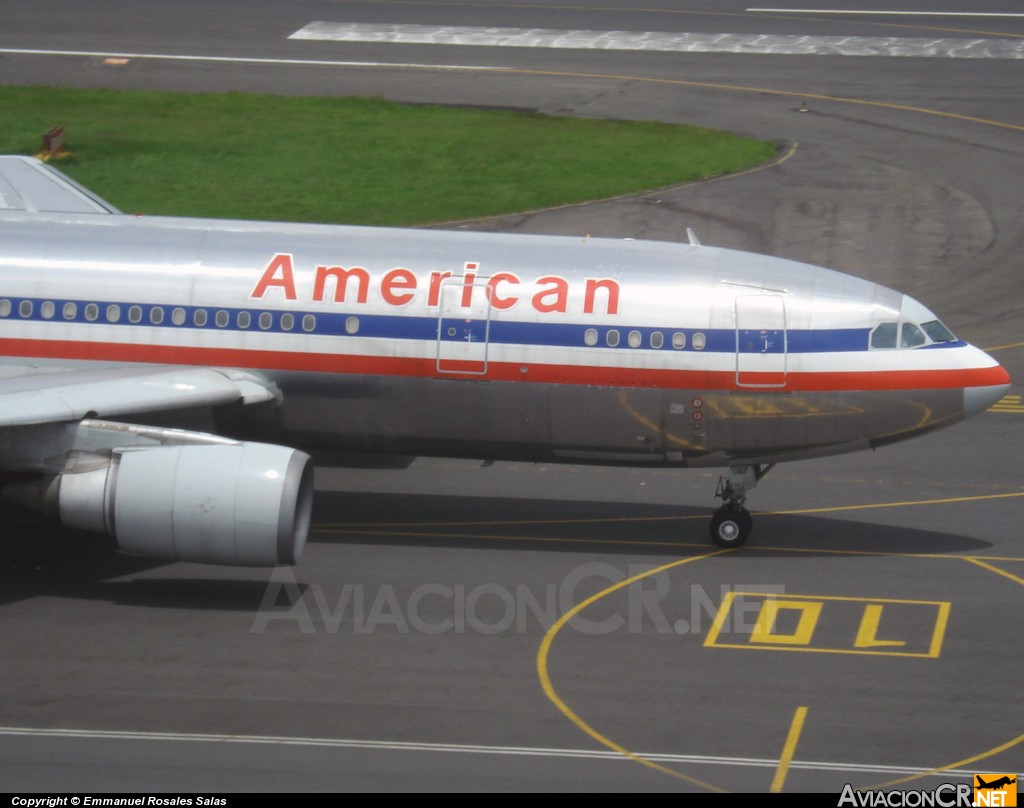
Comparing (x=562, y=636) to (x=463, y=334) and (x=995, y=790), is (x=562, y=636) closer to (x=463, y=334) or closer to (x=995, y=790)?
(x=463, y=334)

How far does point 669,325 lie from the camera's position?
25328 mm

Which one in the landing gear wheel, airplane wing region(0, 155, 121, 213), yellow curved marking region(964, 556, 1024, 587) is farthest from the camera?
airplane wing region(0, 155, 121, 213)

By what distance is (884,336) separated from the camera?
2541cm

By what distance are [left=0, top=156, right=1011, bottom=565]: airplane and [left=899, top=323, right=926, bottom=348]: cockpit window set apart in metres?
0.04

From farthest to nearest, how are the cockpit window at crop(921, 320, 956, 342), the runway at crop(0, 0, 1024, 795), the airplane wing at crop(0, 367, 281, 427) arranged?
the cockpit window at crop(921, 320, 956, 342) → the airplane wing at crop(0, 367, 281, 427) → the runway at crop(0, 0, 1024, 795)

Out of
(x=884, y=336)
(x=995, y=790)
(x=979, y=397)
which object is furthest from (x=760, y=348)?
(x=995, y=790)

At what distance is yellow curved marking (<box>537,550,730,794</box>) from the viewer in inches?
742

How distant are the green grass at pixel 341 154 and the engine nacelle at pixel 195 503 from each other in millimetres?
21565

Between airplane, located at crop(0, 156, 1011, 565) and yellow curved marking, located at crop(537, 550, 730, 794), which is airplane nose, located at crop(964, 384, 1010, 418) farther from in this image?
yellow curved marking, located at crop(537, 550, 730, 794)

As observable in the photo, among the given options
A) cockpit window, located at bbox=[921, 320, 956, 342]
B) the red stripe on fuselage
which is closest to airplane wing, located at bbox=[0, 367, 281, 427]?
the red stripe on fuselage

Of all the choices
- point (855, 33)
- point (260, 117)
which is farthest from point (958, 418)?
point (855, 33)

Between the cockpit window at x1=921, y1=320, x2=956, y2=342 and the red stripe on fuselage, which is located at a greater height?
the cockpit window at x1=921, y1=320, x2=956, y2=342

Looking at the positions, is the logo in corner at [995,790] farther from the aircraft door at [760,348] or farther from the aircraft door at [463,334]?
the aircraft door at [463,334]

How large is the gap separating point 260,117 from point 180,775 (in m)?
38.8
